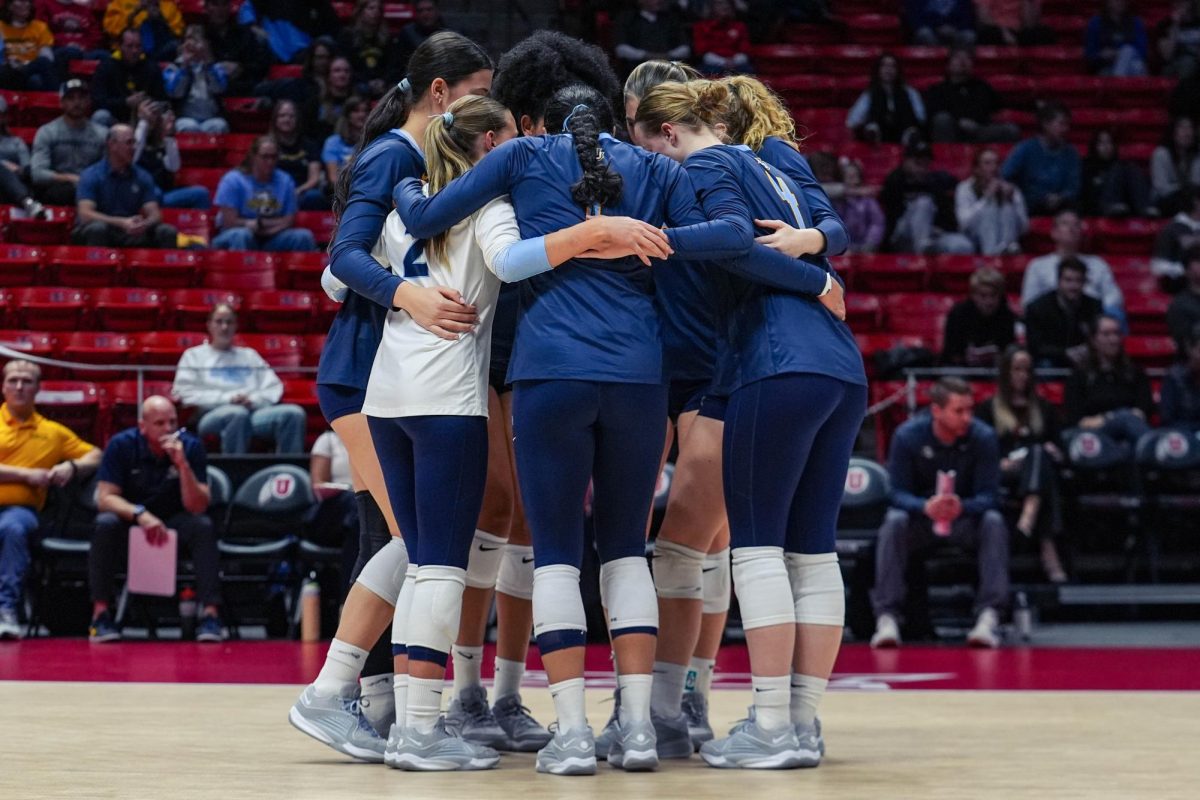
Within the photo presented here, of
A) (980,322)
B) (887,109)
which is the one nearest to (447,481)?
(980,322)

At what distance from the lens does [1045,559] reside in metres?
8.16

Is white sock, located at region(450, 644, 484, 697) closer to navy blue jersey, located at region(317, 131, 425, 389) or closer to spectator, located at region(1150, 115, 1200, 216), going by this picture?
navy blue jersey, located at region(317, 131, 425, 389)

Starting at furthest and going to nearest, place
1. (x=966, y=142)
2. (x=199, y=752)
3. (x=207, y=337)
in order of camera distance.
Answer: (x=966, y=142), (x=207, y=337), (x=199, y=752)

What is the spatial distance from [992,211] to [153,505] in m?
6.41

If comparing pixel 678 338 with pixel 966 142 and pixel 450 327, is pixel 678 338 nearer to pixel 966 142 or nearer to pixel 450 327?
pixel 450 327

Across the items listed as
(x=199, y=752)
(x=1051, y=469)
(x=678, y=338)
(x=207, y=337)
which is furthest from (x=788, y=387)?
(x=207, y=337)

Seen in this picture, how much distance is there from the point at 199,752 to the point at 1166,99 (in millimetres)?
11540

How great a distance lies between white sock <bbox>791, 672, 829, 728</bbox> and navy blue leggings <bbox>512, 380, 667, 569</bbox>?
521mm

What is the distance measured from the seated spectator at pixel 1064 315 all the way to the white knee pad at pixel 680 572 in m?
6.11

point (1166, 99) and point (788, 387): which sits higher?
point (1166, 99)

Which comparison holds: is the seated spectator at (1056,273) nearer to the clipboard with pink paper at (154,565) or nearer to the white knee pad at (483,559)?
the clipboard with pink paper at (154,565)

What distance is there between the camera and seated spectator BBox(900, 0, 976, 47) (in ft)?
46.1

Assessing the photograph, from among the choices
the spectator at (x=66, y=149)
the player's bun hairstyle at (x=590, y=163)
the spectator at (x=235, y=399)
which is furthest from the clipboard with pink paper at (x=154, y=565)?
the player's bun hairstyle at (x=590, y=163)

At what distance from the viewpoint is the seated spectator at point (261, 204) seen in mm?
A: 10945
